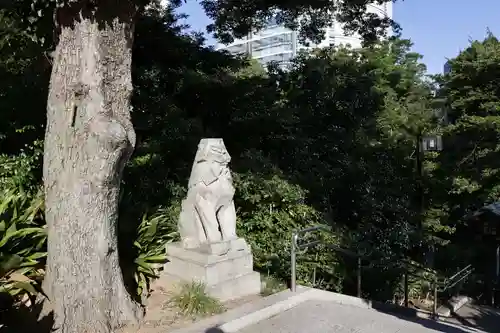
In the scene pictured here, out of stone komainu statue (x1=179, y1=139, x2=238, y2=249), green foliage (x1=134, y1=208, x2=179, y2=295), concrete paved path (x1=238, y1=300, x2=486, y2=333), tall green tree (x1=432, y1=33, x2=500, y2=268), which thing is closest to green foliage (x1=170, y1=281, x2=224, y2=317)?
concrete paved path (x1=238, y1=300, x2=486, y2=333)

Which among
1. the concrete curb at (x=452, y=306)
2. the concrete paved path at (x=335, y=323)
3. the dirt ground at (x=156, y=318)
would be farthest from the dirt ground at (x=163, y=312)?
the concrete curb at (x=452, y=306)

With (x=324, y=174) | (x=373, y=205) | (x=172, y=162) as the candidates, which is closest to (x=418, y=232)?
(x=373, y=205)

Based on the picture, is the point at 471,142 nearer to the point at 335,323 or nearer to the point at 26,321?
the point at 335,323

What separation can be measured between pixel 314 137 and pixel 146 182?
5.50 metres

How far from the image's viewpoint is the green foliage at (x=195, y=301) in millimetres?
5176

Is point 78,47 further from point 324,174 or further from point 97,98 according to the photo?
point 324,174

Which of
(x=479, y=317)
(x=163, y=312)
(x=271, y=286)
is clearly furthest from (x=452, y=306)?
(x=163, y=312)

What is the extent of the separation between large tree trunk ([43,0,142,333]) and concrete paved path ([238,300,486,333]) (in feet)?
5.44

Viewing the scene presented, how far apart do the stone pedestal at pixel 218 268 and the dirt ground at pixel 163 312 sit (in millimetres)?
127

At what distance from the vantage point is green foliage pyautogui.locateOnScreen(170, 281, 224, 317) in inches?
204

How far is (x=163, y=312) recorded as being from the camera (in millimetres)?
5273

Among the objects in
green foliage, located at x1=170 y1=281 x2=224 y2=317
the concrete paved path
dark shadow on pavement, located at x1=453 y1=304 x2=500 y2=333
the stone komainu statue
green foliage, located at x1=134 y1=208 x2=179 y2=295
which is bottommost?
dark shadow on pavement, located at x1=453 y1=304 x2=500 y2=333

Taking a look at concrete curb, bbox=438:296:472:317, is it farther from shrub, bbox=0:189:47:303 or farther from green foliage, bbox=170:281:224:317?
shrub, bbox=0:189:47:303

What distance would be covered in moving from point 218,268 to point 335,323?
150cm
